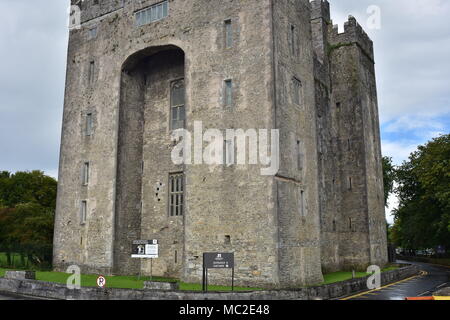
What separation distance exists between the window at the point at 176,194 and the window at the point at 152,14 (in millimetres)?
8820

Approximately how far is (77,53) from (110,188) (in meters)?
9.77

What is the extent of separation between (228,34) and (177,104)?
5529 millimetres

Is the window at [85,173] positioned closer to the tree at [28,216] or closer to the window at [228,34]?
the tree at [28,216]

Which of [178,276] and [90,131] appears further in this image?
[90,131]

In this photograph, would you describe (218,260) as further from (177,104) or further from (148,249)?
(177,104)

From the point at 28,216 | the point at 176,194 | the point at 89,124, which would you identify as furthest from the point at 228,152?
the point at 28,216

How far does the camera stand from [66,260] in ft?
81.6

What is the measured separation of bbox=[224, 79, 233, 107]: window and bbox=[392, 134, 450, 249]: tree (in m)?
19.7

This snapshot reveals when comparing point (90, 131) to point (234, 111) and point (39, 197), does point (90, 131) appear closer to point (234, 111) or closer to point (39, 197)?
point (234, 111)

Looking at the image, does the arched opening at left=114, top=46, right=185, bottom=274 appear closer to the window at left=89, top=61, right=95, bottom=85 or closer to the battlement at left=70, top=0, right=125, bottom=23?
the window at left=89, top=61, right=95, bottom=85

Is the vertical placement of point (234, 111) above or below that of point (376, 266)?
above

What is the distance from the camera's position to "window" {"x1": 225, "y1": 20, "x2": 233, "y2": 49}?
21109mm

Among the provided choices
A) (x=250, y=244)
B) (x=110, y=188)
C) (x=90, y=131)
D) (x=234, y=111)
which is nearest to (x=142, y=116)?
(x=90, y=131)

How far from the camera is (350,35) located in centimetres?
3073
